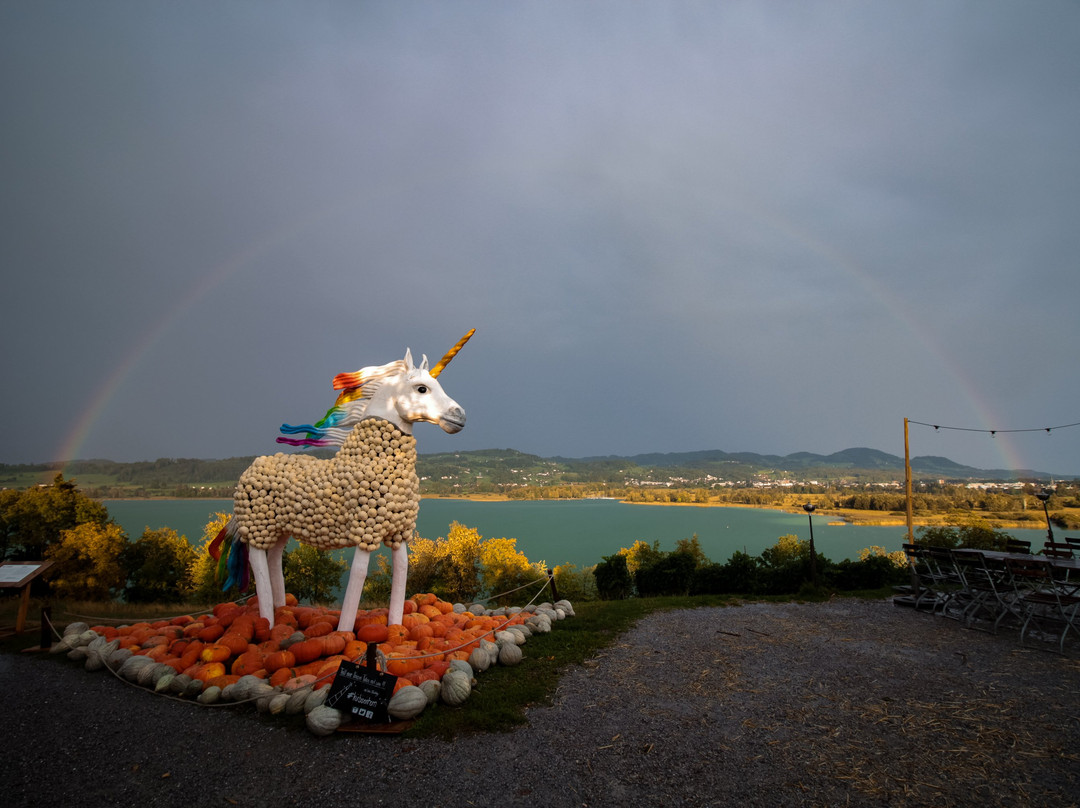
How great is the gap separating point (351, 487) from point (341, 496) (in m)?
0.18

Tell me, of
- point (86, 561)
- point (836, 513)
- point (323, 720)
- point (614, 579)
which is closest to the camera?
point (323, 720)

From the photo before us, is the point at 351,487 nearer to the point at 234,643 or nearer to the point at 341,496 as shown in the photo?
the point at 341,496

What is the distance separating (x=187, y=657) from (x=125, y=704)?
817 mm

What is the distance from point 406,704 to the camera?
472 centimetres

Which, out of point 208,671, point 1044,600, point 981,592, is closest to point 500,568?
point 208,671

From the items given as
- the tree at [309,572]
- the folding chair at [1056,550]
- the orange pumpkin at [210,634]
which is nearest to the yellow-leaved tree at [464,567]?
the tree at [309,572]

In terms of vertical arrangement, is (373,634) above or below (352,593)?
below

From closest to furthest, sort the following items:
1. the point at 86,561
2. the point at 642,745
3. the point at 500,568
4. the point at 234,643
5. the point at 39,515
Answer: the point at 642,745
the point at 234,643
the point at 39,515
the point at 86,561
the point at 500,568

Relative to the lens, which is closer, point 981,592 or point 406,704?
point 406,704

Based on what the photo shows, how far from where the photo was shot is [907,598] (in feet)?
31.7

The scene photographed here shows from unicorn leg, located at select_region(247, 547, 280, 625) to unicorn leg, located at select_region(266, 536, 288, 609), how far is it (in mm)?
167

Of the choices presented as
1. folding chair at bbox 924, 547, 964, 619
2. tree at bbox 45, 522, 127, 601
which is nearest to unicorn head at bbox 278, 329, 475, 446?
folding chair at bbox 924, 547, 964, 619

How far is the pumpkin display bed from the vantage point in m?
5.05

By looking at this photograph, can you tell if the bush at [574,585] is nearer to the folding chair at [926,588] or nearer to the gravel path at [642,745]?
the folding chair at [926,588]
